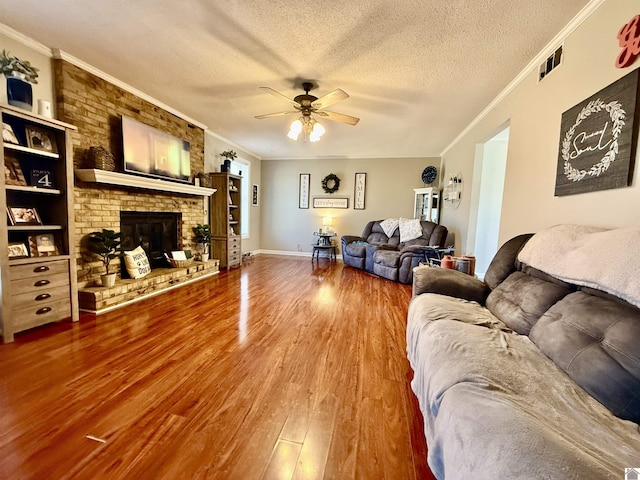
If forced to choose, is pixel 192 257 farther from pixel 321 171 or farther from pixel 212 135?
pixel 321 171

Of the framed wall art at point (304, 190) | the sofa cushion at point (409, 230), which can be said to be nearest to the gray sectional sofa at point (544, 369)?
the sofa cushion at point (409, 230)

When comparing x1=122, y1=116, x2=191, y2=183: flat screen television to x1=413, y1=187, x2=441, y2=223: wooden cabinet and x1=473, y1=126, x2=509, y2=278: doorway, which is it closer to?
x1=473, y1=126, x2=509, y2=278: doorway

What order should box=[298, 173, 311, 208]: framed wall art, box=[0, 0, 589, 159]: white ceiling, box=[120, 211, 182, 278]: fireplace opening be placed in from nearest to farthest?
1. box=[0, 0, 589, 159]: white ceiling
2. box=[120, 211, 182, 278]: fireplace opening
3. box=[298, 173, 311, 208]: framed wall art

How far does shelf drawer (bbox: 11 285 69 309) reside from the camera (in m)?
2.14

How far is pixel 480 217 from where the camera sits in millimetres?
4363

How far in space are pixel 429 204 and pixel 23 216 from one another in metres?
5.95

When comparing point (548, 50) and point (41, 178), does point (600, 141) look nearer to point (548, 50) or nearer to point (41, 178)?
point (548, 50)

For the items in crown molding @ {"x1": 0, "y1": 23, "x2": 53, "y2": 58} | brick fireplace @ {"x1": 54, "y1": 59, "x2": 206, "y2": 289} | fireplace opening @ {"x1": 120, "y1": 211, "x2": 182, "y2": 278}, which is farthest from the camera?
fireplace opening @ {"x1": 120, "y1": 211, "x2": 182, "y2": 278}

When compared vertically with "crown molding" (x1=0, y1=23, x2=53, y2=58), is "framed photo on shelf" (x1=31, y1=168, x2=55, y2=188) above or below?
below

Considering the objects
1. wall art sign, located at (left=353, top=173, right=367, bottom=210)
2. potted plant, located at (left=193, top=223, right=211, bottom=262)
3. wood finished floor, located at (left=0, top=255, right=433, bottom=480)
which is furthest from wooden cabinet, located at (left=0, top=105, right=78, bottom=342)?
wall art sign, located at (left=353, top=173, right=367, bottom=210)

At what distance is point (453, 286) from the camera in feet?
6.83

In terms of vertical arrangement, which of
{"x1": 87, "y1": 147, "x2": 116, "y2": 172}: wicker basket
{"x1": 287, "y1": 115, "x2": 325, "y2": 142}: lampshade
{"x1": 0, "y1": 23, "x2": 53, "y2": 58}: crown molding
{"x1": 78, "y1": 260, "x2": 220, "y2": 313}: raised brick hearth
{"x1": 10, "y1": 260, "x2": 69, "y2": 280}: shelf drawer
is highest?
{"x1": 0, "y1": 23, "x2": 53, "y2": 58}: crown molding

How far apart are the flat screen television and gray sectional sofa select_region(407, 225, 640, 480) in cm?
353

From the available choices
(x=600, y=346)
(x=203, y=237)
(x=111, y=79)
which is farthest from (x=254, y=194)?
(x=600, y=346)
